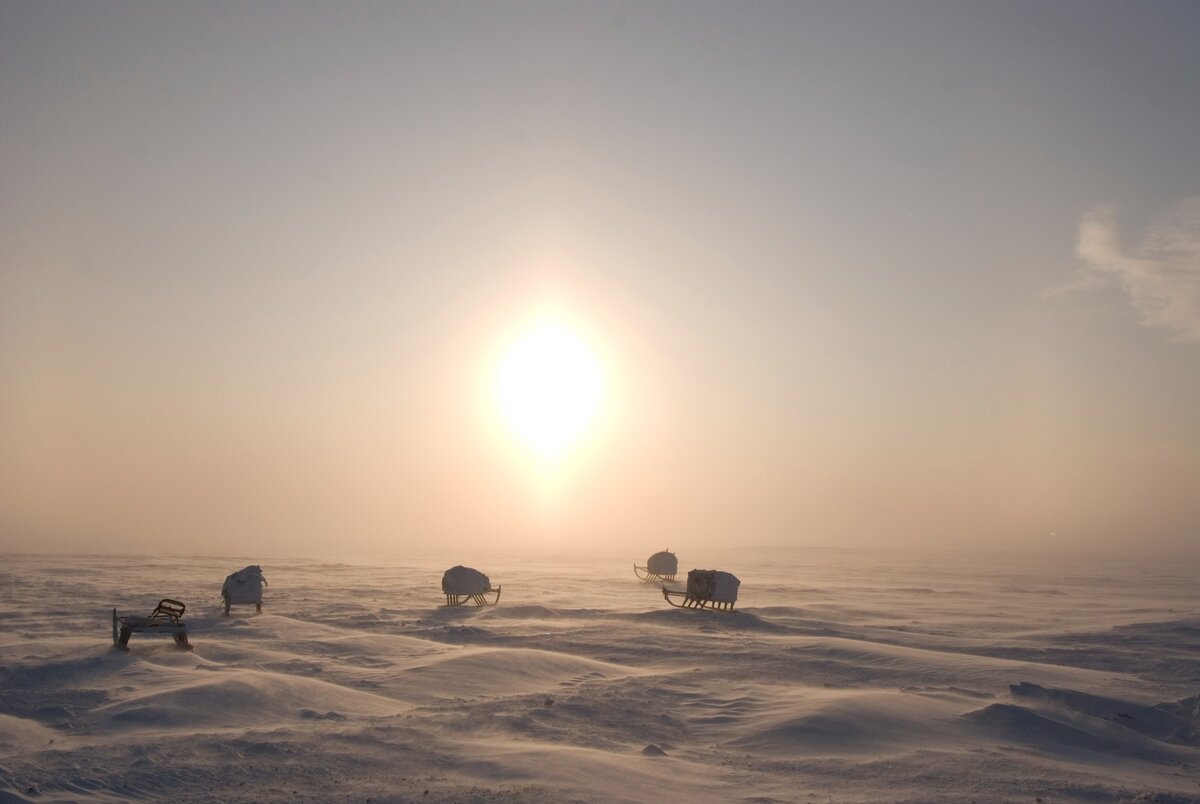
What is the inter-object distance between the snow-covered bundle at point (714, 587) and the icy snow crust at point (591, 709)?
211cm

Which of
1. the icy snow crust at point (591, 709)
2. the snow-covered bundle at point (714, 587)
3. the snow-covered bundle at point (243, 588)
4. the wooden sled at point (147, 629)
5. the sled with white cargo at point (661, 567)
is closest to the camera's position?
the icy snow crust at point (591, 709)

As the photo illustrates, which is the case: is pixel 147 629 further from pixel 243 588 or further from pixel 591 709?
pixel 591 709

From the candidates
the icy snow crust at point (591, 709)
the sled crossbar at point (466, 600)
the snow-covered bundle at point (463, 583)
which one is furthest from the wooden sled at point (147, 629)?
the sled crossbar at point (466, 600)

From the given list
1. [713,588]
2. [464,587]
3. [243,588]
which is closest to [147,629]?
[243,588]

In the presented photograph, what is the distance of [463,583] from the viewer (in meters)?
39.0

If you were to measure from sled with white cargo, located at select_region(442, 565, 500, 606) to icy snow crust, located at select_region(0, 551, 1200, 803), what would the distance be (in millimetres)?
3795

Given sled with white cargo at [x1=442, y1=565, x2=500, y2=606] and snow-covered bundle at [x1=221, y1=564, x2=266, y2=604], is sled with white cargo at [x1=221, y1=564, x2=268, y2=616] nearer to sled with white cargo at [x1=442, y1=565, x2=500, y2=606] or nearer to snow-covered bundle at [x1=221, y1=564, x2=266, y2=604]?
snow-covered bundle at [x1=221, y1=564, x2=266, y2=604]

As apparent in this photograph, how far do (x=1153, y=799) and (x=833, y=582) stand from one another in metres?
56.4

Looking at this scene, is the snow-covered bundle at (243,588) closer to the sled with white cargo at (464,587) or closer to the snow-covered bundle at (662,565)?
the sled with white cargo at (464,587)

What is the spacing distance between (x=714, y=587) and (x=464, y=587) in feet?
38.5

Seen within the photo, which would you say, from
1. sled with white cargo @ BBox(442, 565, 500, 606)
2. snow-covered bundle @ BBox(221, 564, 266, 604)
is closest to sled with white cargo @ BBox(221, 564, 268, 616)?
snow-covered bundle @ BBox(221, 564, 266, 604)

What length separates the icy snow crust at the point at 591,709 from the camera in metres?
12.6

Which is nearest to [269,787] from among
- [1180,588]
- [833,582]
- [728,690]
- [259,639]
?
[728,690]

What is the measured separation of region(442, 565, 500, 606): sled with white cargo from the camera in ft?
128
